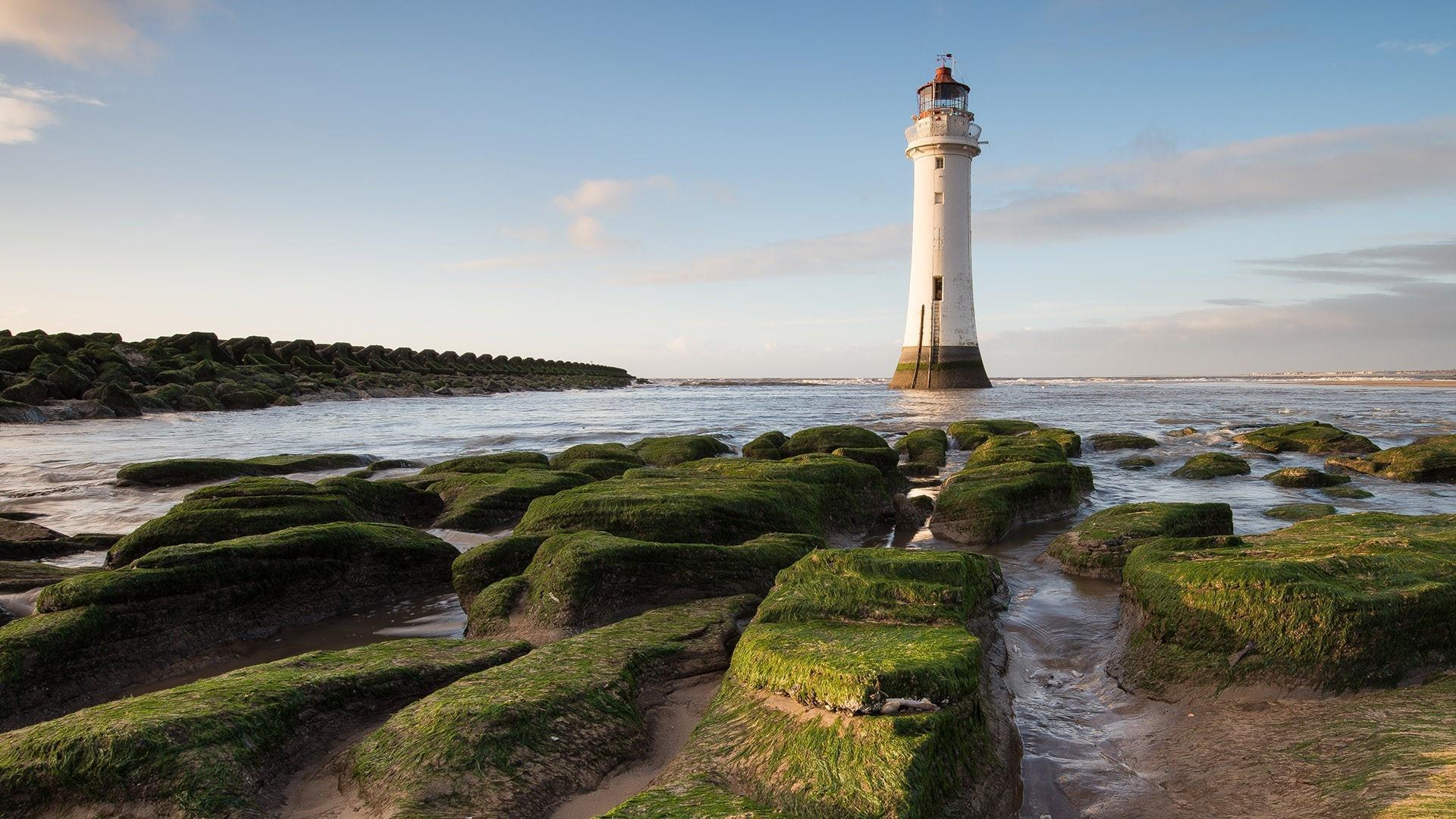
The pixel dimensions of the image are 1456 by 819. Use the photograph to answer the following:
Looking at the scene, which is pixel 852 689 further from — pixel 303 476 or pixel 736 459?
pixel 303 476

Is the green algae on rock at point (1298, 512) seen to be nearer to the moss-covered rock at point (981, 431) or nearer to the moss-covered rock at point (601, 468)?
the moss-covered rock at point (981, 431)

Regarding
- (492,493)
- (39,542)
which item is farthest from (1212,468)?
(39,542)

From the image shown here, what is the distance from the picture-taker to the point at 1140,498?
33.5ft

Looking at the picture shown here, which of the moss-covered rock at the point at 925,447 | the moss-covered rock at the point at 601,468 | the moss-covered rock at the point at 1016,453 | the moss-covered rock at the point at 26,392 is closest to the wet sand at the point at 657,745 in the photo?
the moss-covered rock at the point at 601,468

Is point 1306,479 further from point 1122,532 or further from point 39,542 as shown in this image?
point 39,542

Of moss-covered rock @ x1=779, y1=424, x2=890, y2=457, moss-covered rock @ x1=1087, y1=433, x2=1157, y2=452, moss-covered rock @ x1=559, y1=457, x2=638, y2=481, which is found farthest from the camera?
moss-covered rock @ x1=1087, y1=433, x2=1157, y2=452

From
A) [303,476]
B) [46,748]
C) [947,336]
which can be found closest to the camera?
[46,748]

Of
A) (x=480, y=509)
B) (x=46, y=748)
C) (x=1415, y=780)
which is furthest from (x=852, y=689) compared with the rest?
(x=480, y=509)

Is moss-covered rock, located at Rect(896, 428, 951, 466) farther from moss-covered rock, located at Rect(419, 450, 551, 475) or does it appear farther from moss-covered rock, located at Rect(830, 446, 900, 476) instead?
moss-covered rock, located at Rect(419, 450, 551, 475)

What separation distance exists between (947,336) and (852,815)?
1415 inches

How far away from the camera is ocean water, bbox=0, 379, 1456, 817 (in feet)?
13.0

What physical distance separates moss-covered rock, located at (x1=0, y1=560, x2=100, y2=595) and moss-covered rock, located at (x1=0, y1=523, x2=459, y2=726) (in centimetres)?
95

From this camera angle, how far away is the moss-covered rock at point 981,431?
1567 cm

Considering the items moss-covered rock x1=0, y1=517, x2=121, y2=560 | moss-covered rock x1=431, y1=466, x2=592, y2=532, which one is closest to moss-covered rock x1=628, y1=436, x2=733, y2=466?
moss-covered rock x1=431, y1=466, x2=592, y2=532
